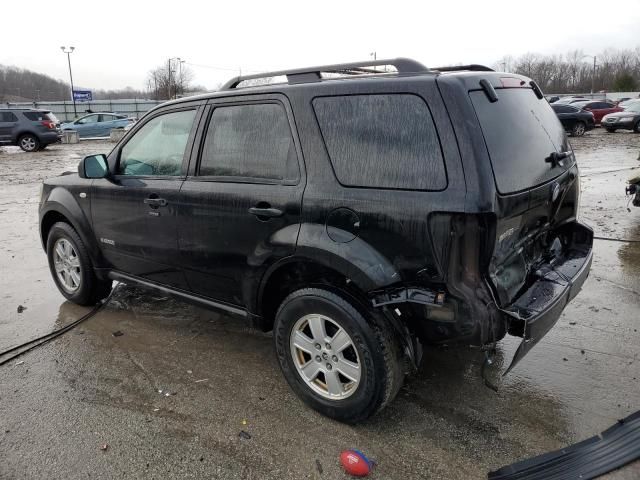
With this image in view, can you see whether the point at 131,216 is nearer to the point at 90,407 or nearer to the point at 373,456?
the point at 90,407

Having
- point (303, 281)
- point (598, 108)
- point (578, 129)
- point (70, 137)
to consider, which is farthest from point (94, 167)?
point (598, 108)

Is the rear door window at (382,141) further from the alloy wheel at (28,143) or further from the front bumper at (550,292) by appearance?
the alloy wheel at (28,143)

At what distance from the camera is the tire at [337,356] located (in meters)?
2.66

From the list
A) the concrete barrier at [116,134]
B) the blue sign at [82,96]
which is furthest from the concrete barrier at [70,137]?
the blue sign at [82,96]

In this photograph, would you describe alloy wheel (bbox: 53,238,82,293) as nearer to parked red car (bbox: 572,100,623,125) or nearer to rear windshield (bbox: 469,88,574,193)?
rear windshield (bbox: 469,88,574,193)

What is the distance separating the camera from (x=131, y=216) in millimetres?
3926

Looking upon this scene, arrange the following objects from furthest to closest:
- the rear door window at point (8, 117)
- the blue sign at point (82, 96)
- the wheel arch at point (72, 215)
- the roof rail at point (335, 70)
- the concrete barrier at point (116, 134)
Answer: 1. the blue sign at point (82, 96)
2. the concrete barrier at point (116, 134)
3. the rear door window at point (8, 117)
4. the wheel arch at point (72, 215)
5. the roof rail at point (335, 70)

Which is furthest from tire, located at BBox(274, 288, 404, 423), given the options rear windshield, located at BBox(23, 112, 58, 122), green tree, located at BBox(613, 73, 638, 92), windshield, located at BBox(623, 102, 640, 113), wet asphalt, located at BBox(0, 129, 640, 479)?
green tree, located at BBox(613, 73, 638, 92)

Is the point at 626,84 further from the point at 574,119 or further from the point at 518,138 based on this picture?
the point at 518,138

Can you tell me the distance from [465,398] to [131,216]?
109 inches

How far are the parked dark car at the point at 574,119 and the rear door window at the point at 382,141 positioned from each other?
23745mm

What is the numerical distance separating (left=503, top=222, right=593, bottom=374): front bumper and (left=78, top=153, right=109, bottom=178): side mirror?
3229 millimetres

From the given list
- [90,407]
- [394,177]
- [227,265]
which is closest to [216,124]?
[227,265]

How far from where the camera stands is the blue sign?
163ft
